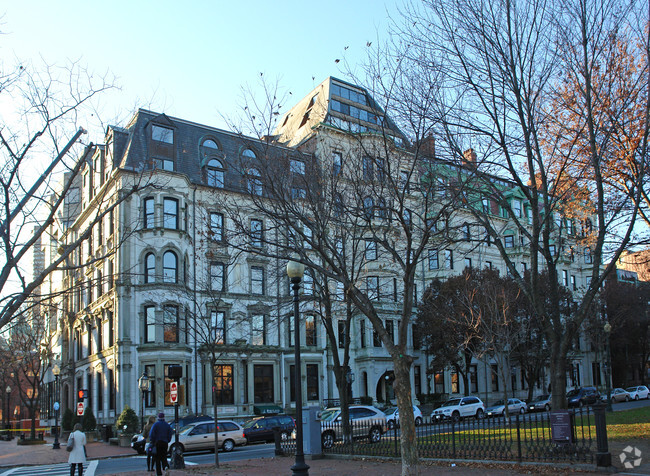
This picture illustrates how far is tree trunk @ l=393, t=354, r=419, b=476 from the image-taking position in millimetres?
11695

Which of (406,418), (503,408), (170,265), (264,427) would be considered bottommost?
(503,408)

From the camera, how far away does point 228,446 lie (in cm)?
2748

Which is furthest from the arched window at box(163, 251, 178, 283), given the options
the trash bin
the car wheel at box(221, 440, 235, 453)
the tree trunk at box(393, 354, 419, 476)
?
the tree trunk at box(393, 354, 419, 476)

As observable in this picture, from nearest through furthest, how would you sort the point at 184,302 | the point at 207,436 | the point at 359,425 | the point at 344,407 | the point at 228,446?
the point at 359,425
the point at 344,407
the point at 207,436
the point at 228,446
the point at 184,302

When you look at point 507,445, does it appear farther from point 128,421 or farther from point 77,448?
point 128,421

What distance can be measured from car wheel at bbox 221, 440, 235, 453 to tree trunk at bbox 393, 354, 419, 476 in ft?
56.2

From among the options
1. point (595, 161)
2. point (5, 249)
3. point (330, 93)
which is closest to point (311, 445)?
point (5, 249)

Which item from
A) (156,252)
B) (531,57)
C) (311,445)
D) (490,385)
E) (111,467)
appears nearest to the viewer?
(531,57)

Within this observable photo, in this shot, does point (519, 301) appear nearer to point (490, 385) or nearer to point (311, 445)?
point (490, 385)

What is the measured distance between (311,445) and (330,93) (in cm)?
3076

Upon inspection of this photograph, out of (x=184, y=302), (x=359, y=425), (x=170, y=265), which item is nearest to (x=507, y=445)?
(x=359, y=425)

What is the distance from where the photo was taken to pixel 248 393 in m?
40.2

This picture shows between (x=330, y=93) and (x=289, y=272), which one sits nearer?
(x=289, y=272)

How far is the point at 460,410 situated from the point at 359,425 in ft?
62.6
